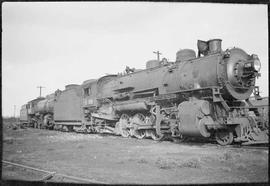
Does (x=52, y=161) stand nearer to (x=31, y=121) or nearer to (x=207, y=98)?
(x=207, y=98)

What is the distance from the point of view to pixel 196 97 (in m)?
11.6

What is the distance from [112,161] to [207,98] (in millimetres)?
5087

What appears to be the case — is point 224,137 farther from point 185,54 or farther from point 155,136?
point 185,54

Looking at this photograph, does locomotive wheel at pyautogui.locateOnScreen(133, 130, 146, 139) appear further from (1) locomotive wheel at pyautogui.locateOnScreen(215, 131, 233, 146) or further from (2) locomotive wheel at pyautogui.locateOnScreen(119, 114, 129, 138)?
(1) locomotive wheel at pyautogui.locateOnScreen(215, 131, 233, 146)

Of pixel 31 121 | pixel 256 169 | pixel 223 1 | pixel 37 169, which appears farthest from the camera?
pixel 31 121

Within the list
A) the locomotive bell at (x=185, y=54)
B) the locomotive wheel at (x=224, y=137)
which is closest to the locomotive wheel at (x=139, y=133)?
the locomotive bell at (x=185, y=54)

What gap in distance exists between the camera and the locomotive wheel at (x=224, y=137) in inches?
419

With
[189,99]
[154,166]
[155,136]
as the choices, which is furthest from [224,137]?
[154,166]

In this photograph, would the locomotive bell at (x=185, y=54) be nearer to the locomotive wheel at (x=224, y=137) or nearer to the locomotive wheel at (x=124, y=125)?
the locomotive wheel at (x=224, y=137)

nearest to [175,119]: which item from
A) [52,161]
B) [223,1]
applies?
[52,161]

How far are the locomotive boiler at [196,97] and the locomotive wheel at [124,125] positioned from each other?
57 mm

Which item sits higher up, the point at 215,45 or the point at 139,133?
the point at 215,45

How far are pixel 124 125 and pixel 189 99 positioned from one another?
516cm

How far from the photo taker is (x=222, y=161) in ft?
24.0
